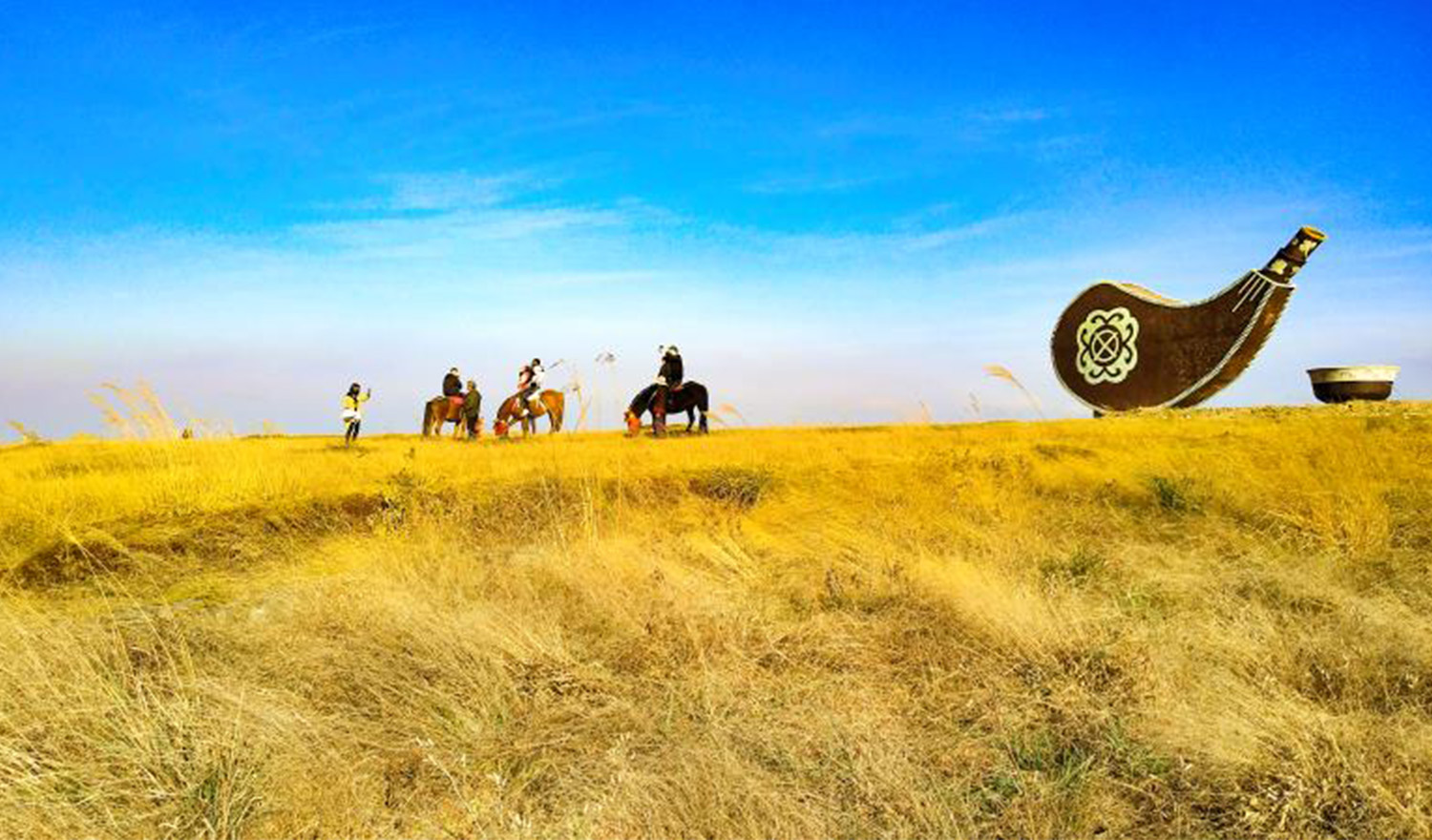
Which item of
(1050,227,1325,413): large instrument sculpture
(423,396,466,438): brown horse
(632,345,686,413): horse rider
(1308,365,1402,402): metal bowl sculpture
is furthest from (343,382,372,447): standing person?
(1308,365,1402,402): metal bowl sculpture

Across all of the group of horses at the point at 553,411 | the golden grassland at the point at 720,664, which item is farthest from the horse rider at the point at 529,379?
the golden grassland at the point at 720,664

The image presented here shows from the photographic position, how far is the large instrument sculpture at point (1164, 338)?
58.9 feet

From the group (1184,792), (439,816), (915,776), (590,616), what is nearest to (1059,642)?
(1184,792)

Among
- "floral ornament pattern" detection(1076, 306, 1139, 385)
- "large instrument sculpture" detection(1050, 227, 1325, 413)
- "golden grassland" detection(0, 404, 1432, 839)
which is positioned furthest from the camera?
"floral ornament pattern" detection(1076, 306, 1139, 385)

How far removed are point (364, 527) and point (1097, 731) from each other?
8.09m

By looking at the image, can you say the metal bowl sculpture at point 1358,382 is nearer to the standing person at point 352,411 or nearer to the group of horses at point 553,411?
the group of horses at point 553,411

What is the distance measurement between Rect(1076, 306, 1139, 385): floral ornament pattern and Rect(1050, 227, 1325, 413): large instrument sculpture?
21 millimetres

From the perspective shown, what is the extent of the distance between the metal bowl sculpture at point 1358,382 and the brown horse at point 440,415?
18.7 m

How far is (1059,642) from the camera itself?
5441 millimetres

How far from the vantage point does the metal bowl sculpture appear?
18508mm

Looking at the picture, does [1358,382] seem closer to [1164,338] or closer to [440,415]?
[1164,338]

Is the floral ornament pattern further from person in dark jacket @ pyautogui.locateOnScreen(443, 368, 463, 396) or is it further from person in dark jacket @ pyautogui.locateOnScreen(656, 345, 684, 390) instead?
person in dark jacket @ pyautogui.locateOnScreen(443, 368, 463, 396)

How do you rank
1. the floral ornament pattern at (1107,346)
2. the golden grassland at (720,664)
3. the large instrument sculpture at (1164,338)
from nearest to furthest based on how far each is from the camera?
the golden grassland at (720,664), the large instrument sculpture at (1164,338), the floral ornament pattern at (1107,346)

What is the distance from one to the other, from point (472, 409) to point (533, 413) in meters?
1.43
